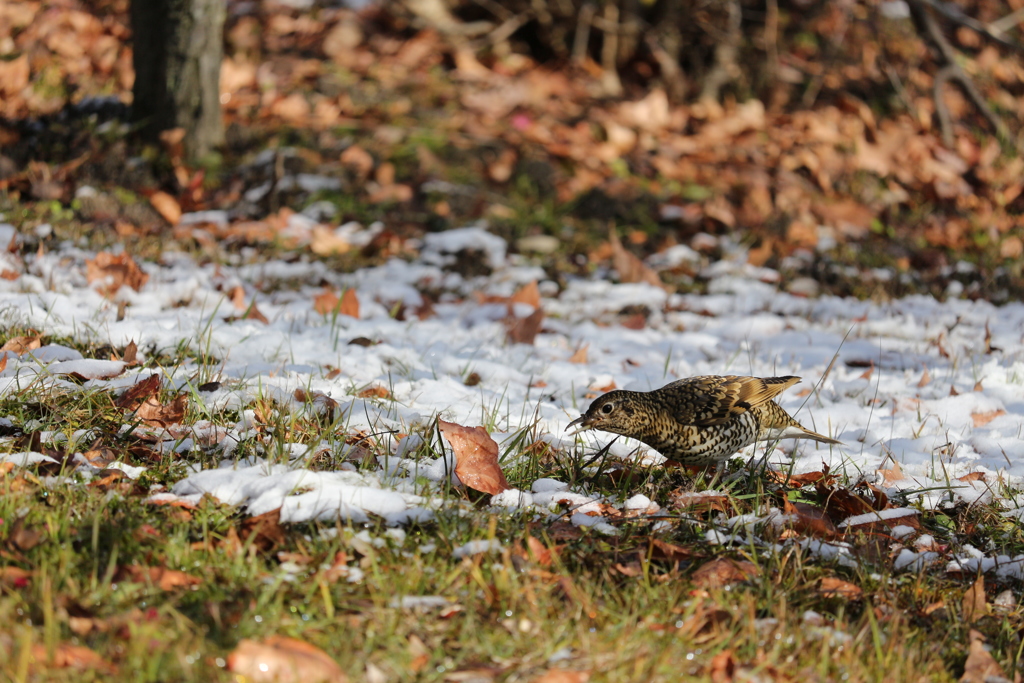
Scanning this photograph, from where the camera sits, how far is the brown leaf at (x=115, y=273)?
4730 mm

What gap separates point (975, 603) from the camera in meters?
2.54

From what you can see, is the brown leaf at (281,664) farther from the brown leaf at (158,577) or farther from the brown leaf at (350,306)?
the brown leaf at (350,306)

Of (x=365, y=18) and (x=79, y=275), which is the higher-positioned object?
(x=365, y=18)

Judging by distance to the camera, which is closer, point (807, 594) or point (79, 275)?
point (807, 594)

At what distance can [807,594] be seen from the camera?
246 cm

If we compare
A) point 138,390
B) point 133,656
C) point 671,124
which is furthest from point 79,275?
point 671,124

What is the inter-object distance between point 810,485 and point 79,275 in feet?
12.6

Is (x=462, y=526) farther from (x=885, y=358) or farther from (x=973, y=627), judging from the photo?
(x=885, y=358)

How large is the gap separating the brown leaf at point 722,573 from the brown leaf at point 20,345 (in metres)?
2.69

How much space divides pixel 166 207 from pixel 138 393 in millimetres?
3117

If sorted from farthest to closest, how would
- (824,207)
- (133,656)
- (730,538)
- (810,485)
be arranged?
(824,207), (810,485), (730,538), (133,656)

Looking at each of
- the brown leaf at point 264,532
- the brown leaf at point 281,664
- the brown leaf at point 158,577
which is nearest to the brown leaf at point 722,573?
the brown leaf at point 281,664

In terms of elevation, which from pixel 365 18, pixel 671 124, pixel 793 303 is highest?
pixel 365 18

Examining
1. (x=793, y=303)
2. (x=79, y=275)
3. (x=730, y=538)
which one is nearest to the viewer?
(x=730, y=538)
